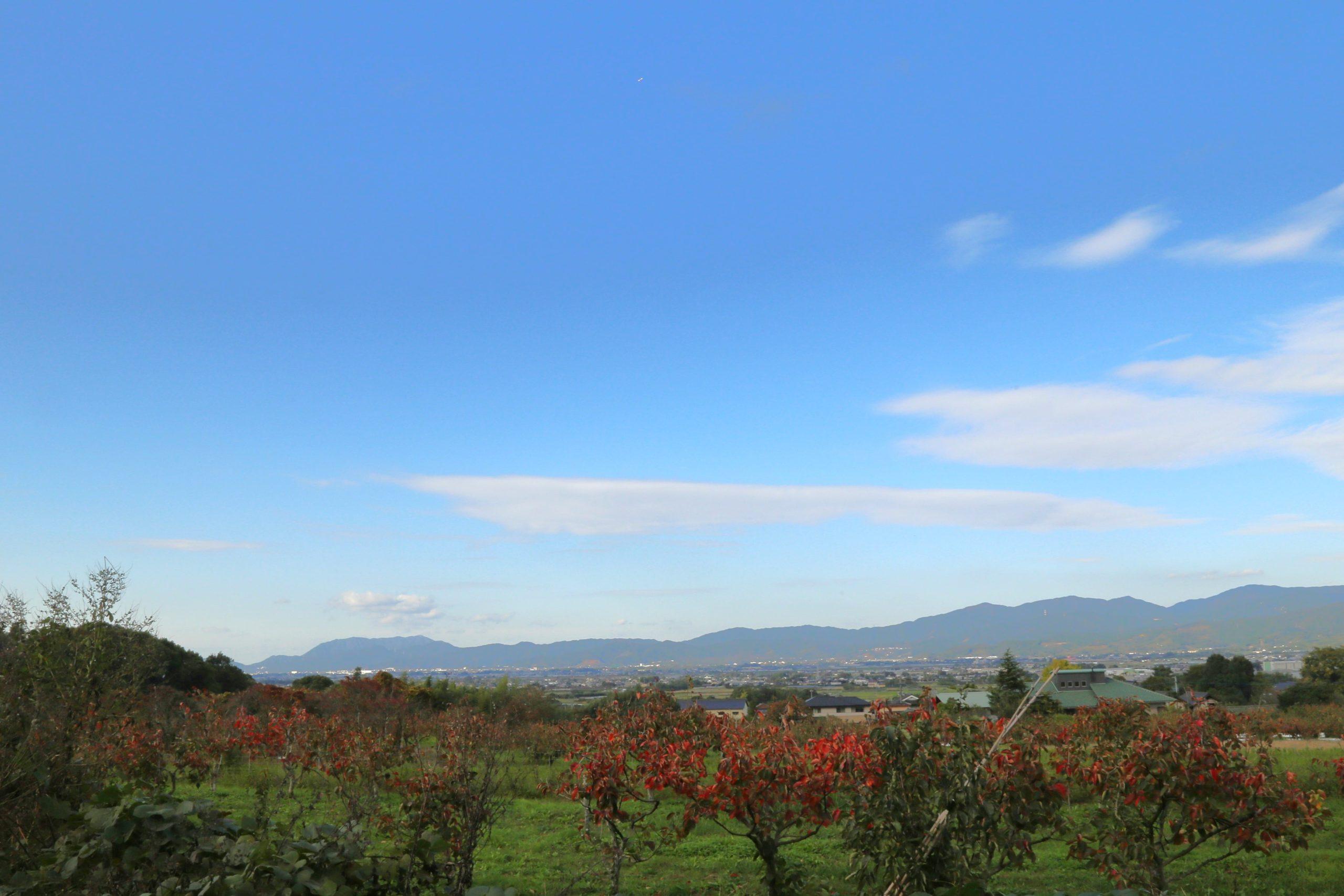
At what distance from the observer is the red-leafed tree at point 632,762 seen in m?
5.95

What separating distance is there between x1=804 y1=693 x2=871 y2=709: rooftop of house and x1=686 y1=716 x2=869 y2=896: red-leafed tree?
49995mm

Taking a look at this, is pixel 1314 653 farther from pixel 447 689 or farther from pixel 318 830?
pixel 318 830

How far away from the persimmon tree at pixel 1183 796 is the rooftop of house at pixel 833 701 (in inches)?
1914

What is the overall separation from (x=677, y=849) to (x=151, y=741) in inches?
313

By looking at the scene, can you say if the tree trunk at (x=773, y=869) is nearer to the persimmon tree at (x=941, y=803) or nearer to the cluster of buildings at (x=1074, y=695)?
the persimmon tree at (x=941, y=803)

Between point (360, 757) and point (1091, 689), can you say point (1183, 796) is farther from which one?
point (1091, 689)

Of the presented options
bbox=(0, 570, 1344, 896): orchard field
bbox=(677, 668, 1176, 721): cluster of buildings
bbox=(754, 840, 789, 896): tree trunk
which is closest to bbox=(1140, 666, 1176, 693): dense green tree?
bbox=(677, 668, 1176, 721): cluster of buildings

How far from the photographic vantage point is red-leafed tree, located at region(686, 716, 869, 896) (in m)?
5.44

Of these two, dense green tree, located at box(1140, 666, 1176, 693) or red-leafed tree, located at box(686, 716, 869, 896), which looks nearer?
red-leafed tree, located at box(686, 716, 869, 896)

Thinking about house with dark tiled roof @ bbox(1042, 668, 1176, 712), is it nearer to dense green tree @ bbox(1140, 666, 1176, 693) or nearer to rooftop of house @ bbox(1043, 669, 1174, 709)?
rooftop of house @ bbox(1043, 669, 1174, 709)

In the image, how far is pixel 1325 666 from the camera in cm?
4478

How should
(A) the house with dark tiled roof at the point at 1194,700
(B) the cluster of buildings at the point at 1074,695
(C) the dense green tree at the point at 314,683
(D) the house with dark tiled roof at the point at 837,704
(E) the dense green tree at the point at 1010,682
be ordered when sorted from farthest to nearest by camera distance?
(D) the house with dark tiled roof at the point at 837,704 → (B) the cluster of buildings at the point at 1074,695 → (C) the dense green tree at the point at 314,683 → (E) the dense green tree at the point at 1010,682 → (A) the house with dark tiled roof at the point at 1194,700

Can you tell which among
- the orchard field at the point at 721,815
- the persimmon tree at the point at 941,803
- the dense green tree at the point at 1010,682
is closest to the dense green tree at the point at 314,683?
the orchard field at the point at 721,815

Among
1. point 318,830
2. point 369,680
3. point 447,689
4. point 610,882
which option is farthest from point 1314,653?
point 318,830
